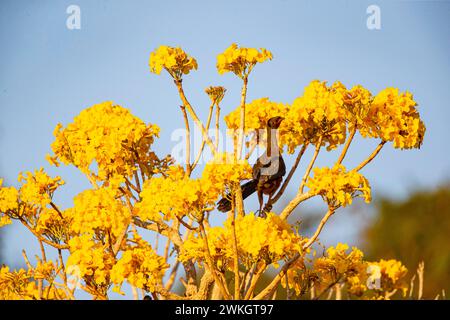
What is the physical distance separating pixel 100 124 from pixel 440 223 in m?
21.8

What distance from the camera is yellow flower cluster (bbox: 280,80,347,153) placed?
477cm

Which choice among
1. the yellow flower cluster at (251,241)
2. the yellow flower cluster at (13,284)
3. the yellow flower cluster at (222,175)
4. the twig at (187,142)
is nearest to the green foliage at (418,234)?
the twig at (187,142)

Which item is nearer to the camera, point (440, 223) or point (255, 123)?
point (255, 123)

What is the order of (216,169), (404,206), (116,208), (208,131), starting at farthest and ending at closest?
(404,206) → (208,131) → (116,208) → (216,169)

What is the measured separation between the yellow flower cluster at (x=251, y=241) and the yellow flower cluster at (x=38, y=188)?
3.39 ft

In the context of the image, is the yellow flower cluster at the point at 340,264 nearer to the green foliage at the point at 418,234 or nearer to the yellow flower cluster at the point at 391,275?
the yellow flower cluster at the point at 391,275

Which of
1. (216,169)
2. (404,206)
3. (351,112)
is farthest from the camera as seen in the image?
(404,206)

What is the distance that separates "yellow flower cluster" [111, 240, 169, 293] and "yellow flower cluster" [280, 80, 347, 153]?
1239 mm

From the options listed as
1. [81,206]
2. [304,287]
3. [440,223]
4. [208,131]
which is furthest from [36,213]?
[440,223]

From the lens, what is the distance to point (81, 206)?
4484 mm

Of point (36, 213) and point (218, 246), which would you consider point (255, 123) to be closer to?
point (218, 246)

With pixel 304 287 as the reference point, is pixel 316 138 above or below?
above

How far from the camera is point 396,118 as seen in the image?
478 centimetres

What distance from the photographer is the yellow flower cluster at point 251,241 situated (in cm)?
418
